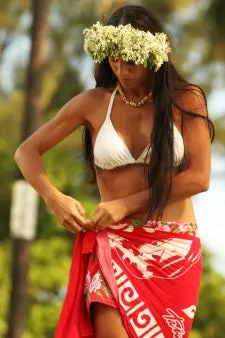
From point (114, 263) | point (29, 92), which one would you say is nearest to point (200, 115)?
point (114, 263)

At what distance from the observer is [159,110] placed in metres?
4.96

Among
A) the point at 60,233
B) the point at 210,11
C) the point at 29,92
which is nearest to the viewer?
the point at 29,92

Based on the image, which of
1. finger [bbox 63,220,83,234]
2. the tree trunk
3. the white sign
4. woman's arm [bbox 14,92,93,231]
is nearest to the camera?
finger [bbox 63,220,83,234]

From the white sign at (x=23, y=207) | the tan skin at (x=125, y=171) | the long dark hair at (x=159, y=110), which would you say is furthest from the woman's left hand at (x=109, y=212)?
the white sign at (x=23, y=207)

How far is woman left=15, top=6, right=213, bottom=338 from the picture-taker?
4934mm

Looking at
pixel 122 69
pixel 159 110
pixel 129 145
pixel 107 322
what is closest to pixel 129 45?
pixel 122 69

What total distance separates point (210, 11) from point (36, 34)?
38.1 feet

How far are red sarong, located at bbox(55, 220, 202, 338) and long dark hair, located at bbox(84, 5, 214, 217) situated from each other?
0.12 m

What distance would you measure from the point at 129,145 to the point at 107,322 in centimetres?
66

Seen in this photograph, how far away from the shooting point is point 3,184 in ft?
70.3

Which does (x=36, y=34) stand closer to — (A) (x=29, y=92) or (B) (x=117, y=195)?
(A) (x=29, y=92)

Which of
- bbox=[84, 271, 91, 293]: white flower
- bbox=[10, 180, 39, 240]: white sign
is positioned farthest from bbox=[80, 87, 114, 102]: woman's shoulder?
bbox=[10, 180, 39, 240]: white sign

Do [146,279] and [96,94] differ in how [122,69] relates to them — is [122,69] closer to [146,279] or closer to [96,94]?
[96,94]

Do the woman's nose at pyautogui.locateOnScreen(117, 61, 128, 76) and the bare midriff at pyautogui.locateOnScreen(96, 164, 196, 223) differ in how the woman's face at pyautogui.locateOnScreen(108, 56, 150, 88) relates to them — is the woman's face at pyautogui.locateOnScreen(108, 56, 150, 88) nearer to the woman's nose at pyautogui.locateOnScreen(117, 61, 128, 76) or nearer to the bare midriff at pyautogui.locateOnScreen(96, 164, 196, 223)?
the woman's nose at pyautogui.locateOnScreen(117, 61, 128, 76)
